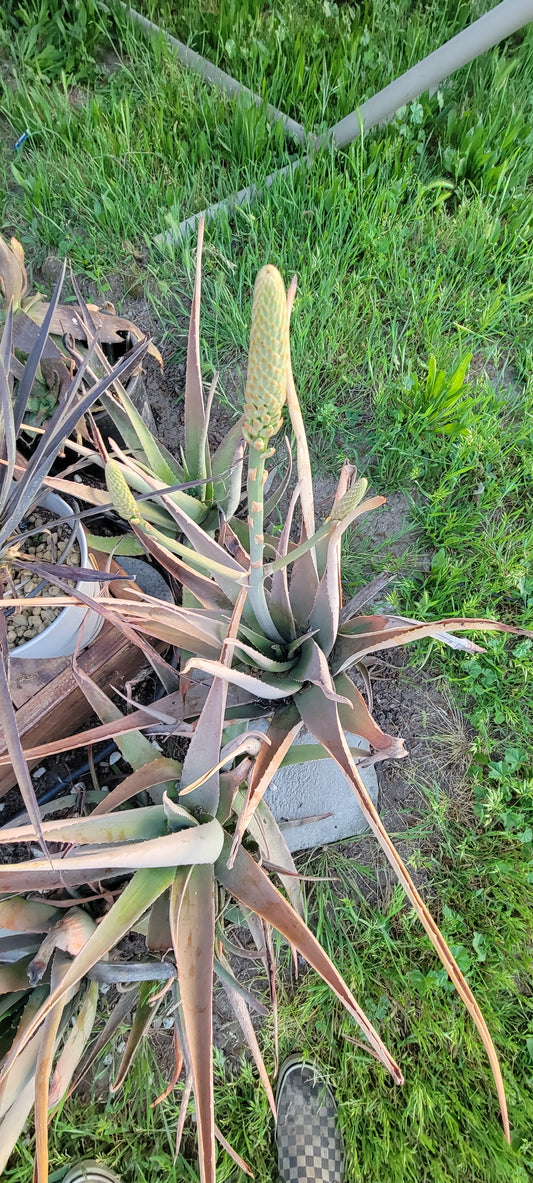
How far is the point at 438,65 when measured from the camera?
1.57 meters

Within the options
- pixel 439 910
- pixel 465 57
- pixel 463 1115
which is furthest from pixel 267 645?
pixel 465 57

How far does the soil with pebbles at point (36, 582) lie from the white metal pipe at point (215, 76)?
1.29 metres

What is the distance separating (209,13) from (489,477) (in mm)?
1597

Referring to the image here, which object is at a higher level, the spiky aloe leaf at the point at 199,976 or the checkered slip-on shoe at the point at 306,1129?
the spiky aloe leaf at the point at 199,976

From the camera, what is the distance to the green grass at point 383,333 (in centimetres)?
132

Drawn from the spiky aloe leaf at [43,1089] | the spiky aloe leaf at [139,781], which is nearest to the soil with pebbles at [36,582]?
the spiky aloe leaf at [139,781]

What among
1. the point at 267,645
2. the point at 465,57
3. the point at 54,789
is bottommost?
the point at 54,789

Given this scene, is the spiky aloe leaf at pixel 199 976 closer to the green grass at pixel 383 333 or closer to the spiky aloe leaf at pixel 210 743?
the spiky aloe leaf at pixel 210 743

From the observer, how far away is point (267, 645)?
1.06 m

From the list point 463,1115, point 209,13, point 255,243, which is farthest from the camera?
point 209,13

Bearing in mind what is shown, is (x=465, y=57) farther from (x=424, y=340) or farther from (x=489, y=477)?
(x=489, y=477)

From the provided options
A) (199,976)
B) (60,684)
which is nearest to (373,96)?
(60,684)

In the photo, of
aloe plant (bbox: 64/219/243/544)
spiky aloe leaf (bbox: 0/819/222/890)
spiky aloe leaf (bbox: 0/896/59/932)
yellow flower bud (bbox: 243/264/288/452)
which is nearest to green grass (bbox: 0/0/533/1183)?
aloe plant (bbox: 64/219/243/544)

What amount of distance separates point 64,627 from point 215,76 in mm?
1675
